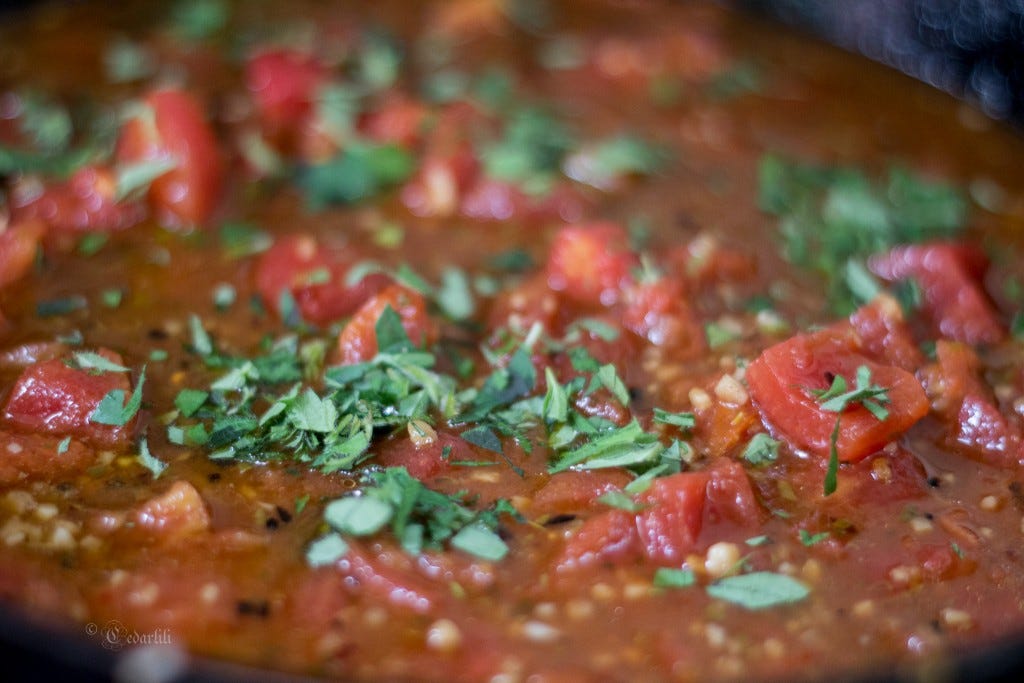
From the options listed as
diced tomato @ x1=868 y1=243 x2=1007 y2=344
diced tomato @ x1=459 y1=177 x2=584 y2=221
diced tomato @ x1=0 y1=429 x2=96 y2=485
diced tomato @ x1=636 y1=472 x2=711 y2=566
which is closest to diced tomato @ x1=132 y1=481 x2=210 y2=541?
diced tomato @ x1=0 y1=429 x2=96 y2=485

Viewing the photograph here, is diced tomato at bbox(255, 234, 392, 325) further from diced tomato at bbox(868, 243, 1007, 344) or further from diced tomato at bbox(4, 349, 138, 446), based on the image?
diced tomato at bbox(868, 243, 1007, 344)

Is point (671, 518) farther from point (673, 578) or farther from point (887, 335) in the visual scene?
point (887, 335)

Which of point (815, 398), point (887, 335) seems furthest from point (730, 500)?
point (887, 335)

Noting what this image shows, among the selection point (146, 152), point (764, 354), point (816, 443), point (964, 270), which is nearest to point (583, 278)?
point (764, 354)

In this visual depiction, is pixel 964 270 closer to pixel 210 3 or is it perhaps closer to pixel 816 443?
pixel 816 443

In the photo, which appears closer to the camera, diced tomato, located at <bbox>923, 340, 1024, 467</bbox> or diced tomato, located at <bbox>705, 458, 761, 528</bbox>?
diced tomato, located at <bbox>705, 458, 761, 528</bbox>
